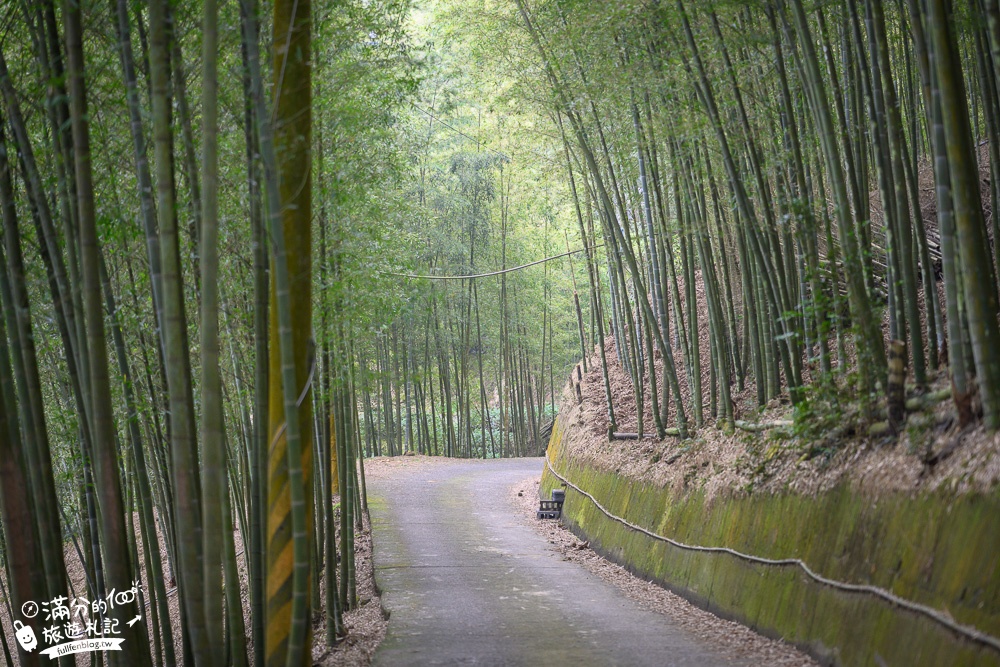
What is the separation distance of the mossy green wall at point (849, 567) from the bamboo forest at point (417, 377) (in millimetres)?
17

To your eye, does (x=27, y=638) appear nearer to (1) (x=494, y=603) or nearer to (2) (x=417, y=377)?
(1) (x=494, y=603)

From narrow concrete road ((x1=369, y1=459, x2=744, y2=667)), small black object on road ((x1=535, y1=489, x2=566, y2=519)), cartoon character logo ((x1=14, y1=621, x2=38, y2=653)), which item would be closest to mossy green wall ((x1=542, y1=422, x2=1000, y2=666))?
narrow concrete road ((x1=369, y1=459, x2=744, y2=667))

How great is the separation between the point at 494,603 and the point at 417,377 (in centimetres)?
287

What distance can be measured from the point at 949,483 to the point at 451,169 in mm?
11102

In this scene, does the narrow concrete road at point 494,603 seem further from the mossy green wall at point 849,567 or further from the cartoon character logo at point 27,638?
the cartoon character logo at point 27,638

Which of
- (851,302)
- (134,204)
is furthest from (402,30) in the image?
(851,302)

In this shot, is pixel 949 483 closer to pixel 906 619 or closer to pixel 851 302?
pixel 906 619

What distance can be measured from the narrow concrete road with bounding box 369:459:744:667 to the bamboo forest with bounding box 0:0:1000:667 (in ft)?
0.14

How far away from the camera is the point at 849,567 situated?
3.53m

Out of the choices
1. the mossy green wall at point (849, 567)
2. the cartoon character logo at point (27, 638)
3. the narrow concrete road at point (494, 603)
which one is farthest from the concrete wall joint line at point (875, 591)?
the cartoon character logo at point (27, 638)

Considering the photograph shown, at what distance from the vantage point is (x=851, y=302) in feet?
13.0

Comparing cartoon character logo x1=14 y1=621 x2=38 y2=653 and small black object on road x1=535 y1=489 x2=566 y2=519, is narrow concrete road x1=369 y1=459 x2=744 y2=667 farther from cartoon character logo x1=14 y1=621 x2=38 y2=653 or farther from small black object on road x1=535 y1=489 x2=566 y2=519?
→ cartoon character logo x1=14 y1=621 x2=38 y2=653

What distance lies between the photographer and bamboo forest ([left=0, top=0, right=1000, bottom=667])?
2.78m

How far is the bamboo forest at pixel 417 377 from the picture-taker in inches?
109
